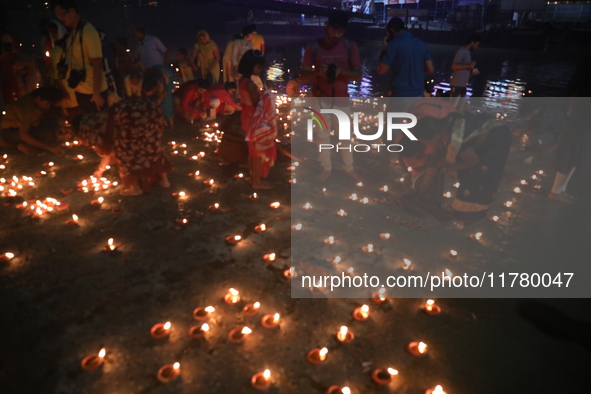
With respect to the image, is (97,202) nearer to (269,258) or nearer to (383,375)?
(269,258)

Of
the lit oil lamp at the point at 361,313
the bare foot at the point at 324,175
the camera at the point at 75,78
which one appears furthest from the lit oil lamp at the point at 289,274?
the camera at the point at 75,78

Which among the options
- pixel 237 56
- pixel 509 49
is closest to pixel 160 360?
pixel 237 56

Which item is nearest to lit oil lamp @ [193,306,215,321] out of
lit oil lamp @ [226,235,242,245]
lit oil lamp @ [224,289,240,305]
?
lit oil lamp @ [224,289,240,305]

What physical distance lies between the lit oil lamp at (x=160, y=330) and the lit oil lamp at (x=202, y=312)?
23 centimetres

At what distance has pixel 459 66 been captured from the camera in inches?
316

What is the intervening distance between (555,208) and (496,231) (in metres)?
1.21

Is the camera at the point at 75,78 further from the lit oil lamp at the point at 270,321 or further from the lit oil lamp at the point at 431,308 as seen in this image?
the lit oil lamp at the point at 431,308

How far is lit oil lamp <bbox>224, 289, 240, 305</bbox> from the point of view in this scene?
3.28 metres

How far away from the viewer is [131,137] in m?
4.85

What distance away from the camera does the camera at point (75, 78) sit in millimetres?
5879

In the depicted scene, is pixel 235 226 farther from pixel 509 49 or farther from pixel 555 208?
pixel 509 49

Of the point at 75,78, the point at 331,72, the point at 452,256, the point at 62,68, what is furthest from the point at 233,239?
the point at 62,68

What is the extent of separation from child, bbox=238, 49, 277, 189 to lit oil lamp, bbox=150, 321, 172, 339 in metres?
2.88

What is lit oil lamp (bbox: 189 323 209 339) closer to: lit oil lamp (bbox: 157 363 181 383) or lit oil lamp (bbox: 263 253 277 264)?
lit oil lamp (bbox: 157 363 181 383)
